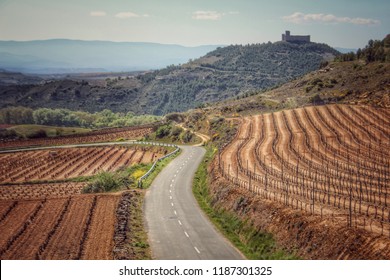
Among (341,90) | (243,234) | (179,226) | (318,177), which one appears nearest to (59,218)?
(179,226)

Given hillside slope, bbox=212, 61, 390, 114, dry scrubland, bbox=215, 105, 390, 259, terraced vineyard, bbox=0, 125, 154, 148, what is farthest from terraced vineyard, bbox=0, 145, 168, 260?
hillside slope, bbox=212, 61, 390, 114

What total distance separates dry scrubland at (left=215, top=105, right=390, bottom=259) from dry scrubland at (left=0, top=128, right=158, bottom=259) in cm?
1113

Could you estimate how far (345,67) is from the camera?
13162 centimetres

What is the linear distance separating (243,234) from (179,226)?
579cm

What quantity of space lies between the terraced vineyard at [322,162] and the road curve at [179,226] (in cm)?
557

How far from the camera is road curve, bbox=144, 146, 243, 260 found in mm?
32725

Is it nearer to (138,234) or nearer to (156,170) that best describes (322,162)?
(156,170)

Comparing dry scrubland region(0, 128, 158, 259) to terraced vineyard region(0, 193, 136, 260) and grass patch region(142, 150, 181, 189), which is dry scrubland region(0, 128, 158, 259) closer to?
terraced vineyard region(0, 193, 136, 260)

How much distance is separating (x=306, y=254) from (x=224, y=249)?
6.32 m

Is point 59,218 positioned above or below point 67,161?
above

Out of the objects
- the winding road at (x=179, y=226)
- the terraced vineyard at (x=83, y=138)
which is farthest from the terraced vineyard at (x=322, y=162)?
the terraced vineyard at (x=83, y=138)

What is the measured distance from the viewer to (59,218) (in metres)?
43.5

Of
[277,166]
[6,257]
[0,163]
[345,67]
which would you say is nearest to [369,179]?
[277,166]
